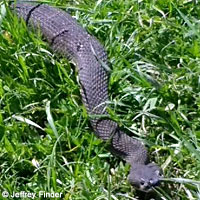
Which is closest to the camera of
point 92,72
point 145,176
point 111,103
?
point 145,176

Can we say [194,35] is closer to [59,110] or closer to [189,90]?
[189,90]

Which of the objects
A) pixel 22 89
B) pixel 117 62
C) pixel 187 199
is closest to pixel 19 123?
pixel 22 89

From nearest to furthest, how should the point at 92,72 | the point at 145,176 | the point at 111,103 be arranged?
the point at 145,176 → the point at 111,103 → the point at 92,72

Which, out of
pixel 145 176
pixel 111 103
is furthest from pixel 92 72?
pixel 145 176

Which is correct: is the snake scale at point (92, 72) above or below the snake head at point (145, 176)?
above

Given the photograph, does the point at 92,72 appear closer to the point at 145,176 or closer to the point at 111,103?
the point at 111,103

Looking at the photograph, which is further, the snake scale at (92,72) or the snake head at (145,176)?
the snake scale at (92,72)
